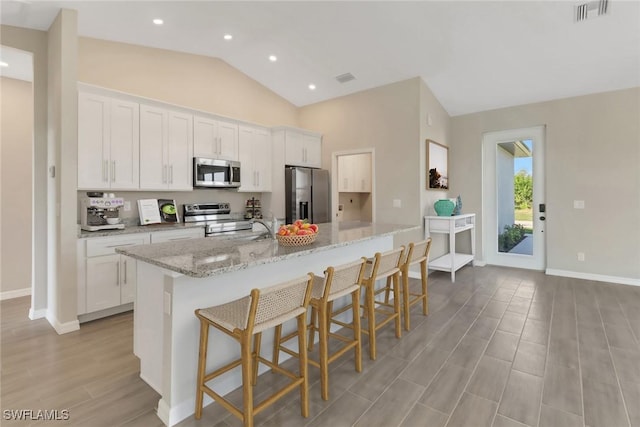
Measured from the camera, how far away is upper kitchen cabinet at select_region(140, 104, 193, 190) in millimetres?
3715

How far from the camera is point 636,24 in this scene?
3230mm

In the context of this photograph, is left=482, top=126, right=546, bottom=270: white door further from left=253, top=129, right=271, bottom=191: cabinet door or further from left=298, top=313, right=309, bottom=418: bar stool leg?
left=298, top=313, right=309, bottom=418: bar stool leg

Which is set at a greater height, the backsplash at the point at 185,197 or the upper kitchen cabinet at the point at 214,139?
the upper kitchen cabinet at the point at 214,139

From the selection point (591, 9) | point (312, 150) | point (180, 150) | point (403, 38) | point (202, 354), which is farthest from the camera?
point (312, 150)

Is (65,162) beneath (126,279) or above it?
above

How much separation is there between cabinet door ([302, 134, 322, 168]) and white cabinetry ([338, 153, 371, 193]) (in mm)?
509

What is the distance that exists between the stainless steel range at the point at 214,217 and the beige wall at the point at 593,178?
4.74m

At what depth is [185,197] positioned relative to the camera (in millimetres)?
4406

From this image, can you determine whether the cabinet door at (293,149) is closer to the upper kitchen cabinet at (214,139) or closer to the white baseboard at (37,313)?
the upper kitchen cabinet at (214,139)

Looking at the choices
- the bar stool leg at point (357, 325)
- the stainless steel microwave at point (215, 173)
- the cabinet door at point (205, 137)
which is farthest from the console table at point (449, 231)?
the cabinet door at point (205, 137)

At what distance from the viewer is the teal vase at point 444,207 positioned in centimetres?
471

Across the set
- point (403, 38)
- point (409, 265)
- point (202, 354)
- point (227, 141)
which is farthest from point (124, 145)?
point (403, 38)

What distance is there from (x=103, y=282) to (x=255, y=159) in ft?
8.80

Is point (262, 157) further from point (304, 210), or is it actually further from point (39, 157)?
point (39, 157)
